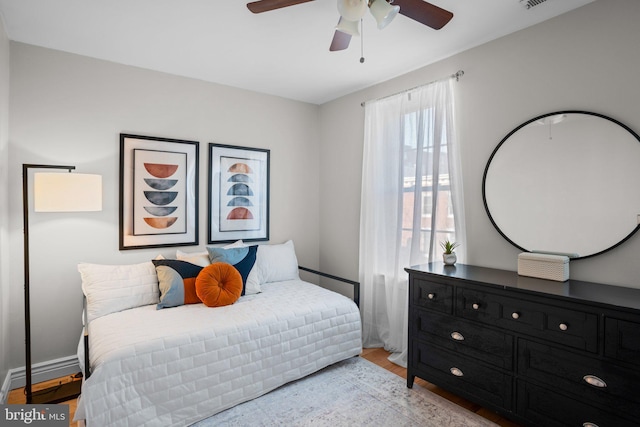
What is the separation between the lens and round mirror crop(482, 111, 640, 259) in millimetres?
1951

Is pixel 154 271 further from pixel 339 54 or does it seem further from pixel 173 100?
pixel 339 54

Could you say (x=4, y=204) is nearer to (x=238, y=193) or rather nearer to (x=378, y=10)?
(x=238, y=193)

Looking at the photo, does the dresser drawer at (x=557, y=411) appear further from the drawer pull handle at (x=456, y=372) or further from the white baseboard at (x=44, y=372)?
the white baseboard at (x=44, y=372)

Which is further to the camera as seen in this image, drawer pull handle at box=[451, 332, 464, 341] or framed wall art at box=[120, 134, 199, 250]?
framed wall art at box=[120, 134, 199, 250]

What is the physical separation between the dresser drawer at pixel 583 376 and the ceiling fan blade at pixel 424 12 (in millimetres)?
1848

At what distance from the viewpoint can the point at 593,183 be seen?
2.05 m

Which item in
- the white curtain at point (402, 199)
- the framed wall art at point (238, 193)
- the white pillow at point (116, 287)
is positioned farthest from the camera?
the framed wall art at point (238, 193)

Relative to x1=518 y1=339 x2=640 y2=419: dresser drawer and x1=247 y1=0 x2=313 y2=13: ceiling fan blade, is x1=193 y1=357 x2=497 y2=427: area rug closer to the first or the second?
x1=518 y1=339 x2=640 y2=419: dresser drawer

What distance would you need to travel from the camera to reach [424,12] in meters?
1.80

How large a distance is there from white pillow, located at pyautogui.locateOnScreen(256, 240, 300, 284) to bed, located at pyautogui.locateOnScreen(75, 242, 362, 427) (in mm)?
407

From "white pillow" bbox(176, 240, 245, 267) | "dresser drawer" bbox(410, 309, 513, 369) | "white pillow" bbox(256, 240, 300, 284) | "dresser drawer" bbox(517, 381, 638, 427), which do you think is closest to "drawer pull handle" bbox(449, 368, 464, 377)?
"dresser drawer" bbox(410, 309, 513, 369)

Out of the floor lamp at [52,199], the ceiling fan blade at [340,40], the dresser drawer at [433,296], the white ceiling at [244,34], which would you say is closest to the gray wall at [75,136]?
the white ceiling at [244,34]

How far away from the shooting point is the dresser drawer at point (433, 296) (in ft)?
7.48

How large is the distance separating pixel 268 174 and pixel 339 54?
1518 mm
